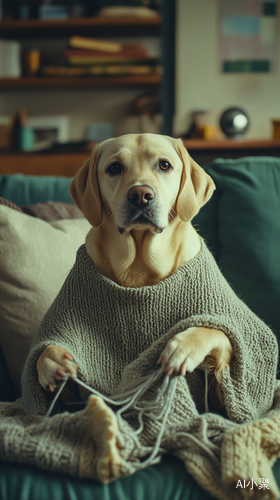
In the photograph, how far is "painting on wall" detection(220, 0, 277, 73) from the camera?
10.7 ft

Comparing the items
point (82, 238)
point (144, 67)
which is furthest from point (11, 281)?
point (144, 67)

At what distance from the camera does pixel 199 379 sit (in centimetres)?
106

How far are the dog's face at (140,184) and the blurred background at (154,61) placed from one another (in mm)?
2095

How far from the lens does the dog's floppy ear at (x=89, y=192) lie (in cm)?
114

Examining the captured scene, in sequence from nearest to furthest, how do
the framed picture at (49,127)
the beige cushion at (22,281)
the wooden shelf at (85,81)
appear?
the beige cushion at (22,281)
the wooden shelf at (85,81)
the framed picture at (49,127)

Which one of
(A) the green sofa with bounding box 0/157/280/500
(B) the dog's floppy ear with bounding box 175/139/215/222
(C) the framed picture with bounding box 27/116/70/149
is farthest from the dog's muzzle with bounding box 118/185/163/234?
(C) the framed picture with bounding box 27/116/70/149

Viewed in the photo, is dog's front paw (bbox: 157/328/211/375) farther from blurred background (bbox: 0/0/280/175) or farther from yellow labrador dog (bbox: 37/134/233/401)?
blurred background (bbox: 0/0/280/175)

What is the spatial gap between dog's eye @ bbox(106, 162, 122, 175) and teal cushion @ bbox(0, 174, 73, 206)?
0.61m

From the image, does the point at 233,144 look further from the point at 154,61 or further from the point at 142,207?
the point at 142,207

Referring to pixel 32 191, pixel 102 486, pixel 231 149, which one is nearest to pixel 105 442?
pixel 102 486

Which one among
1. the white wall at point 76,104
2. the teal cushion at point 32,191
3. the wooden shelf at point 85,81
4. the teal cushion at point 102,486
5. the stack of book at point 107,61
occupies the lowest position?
the teal cushion at point 102,486

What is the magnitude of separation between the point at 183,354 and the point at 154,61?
2887 mm

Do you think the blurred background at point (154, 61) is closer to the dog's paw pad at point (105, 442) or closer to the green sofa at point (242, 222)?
the green sofa at point (242, 222)

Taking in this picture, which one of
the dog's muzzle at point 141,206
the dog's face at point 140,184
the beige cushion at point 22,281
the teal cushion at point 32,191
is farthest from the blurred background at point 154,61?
the dog's muzzle at point 141,206
